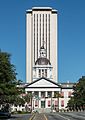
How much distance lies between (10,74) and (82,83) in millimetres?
78034

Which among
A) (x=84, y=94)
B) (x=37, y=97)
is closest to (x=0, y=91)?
(x=84, y=94)

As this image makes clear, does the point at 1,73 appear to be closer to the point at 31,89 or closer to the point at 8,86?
the point at 8,86

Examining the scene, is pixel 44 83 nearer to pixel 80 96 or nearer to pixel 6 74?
pixel 80 96

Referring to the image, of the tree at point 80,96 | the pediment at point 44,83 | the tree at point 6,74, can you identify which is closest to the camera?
the tree at point 6,74

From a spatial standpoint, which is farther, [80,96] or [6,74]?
[80,96]

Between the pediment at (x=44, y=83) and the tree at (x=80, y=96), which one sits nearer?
the tree at (x=80, y=96)

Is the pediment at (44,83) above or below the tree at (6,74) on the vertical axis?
above

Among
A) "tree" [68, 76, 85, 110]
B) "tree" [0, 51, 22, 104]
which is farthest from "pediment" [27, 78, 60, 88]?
"tree" [0, 51, 22, 104]

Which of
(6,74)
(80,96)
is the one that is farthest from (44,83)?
(6,74)

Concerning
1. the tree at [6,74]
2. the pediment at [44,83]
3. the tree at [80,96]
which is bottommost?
the tree at [6,74]

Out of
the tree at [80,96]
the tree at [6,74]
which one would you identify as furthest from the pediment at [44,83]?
the tree at [6,74]

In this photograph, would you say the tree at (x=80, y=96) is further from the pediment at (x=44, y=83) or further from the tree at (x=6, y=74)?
the tree at (x=6, y=74)

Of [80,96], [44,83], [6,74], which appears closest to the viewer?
[6,74]

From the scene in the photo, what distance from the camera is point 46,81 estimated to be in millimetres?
197000
